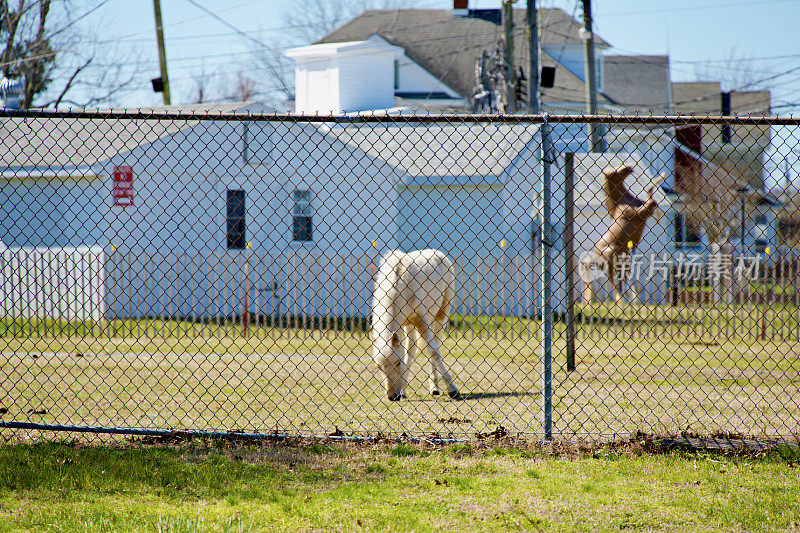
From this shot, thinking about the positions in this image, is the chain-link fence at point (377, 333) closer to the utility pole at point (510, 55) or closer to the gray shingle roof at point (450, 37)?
the utility pole at point (510, 55)

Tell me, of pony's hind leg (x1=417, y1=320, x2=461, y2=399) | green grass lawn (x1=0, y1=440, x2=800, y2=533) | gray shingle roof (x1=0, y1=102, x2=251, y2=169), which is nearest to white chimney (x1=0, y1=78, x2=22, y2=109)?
gray shingle roof (x1=0, y1=102, x2=251, y2=169)

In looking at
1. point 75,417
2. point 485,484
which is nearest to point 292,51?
point 75,417

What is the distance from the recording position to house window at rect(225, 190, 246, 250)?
16.8 meters

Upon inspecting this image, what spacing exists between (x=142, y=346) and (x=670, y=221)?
16394 millimetres

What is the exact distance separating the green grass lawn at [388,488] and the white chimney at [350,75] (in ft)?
75.1

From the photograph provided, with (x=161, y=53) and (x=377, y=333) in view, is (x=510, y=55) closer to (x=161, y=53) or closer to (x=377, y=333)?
(x=161, y=53)

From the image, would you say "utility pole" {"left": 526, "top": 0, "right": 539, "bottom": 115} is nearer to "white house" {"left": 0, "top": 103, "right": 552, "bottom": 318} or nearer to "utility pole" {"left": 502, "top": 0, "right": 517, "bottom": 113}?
"white house" {"left": 0, "top": 103, "right": 552, "bottom": 318}

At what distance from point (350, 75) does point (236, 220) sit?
470 inches

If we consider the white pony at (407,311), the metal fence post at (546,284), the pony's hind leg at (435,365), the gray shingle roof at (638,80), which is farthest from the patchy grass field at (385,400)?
the gray shingle roof at (638,80)

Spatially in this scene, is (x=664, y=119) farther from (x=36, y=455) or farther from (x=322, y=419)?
(x=36, y=455)

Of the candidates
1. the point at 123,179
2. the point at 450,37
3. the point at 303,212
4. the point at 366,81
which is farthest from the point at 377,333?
the point at 450,37

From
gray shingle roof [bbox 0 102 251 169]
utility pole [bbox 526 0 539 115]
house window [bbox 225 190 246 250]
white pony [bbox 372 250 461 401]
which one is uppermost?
utility pole [bbox 526 0 539 115]

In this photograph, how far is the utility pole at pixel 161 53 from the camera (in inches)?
924

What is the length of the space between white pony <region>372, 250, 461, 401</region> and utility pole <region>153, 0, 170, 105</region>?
55.8 ft
